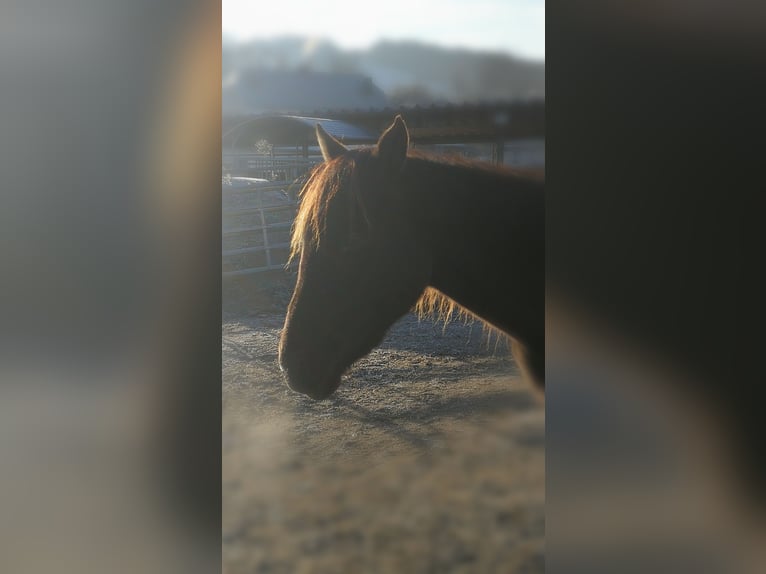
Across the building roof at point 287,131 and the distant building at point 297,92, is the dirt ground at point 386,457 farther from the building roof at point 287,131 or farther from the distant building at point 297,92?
the distant building at point 297,92

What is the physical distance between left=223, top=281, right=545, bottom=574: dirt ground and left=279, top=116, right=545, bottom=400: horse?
0.26 ft

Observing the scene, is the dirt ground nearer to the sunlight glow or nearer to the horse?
the horse

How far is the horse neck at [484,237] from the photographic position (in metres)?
3.41

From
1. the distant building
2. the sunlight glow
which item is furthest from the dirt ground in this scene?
the sunlight glow

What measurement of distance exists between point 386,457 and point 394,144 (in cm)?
126

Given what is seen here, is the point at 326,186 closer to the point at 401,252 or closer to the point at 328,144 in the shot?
the point at 328,144

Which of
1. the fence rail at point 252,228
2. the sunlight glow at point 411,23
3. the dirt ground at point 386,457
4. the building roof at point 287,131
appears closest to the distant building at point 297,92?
the building roof at point 287,131

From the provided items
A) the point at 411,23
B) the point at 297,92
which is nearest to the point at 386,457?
the point at 297,92
